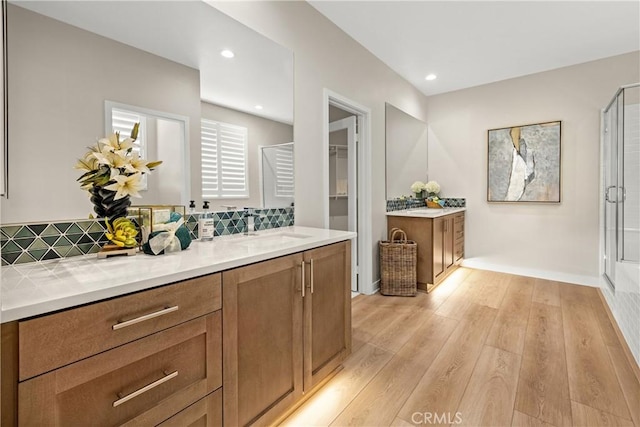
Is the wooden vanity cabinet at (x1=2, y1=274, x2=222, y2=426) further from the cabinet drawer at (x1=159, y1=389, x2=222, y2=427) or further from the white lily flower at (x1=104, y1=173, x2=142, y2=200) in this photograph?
the white lily flower at (x1=104, y1=173, x2=142, y2=200)

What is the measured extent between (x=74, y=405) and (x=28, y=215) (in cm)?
75

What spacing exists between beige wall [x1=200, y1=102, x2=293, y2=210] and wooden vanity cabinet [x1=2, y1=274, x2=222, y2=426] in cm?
86

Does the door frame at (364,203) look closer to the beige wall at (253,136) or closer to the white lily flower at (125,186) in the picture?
the beige wall at (253,136)

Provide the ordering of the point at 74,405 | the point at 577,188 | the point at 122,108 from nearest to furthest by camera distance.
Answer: the point at 74,405 < the point at 122,108 < the point at 577,188

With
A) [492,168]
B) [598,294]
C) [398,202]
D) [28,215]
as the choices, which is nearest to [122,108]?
[28,215]

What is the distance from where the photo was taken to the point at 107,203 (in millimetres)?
1259

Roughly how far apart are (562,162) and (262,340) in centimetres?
409

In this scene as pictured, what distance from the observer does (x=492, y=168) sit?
4031 millimetres

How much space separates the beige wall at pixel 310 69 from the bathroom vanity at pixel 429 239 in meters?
0.55

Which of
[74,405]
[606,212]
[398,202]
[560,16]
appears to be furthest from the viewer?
[398,202]

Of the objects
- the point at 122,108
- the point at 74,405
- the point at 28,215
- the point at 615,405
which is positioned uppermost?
the point at 122,108

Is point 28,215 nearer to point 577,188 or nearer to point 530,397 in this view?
point 530,397

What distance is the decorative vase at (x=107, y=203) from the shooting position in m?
1.24

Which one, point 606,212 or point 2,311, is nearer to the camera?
point 2,311
